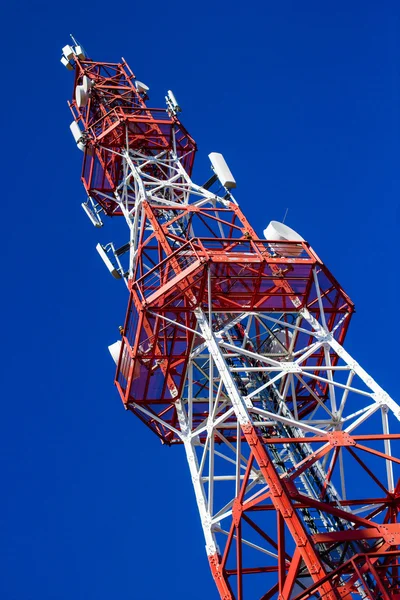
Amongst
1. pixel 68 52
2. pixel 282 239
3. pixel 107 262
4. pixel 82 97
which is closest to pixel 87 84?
pixel 82 97

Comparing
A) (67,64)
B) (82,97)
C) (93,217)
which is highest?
(67,64)

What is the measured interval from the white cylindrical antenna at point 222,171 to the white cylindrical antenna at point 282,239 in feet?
18.1

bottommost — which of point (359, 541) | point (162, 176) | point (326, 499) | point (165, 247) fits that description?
point (359, 541)

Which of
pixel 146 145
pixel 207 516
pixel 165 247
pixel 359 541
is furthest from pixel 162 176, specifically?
pixel 359 541

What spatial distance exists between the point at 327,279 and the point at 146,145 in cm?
1557

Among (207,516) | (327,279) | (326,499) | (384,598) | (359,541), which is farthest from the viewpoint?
(327,279)

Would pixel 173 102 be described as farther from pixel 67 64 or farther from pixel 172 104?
pixel 67 64

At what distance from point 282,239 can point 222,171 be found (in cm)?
711

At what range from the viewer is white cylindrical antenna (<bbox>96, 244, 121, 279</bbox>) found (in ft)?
124

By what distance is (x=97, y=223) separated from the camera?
42.4m

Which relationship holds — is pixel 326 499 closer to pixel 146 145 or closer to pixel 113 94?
pixel 146 145

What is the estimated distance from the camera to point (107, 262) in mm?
38125

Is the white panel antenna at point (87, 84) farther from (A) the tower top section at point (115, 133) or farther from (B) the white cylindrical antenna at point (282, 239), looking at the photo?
(B) the white cylindrical antenna at point (282, 239)

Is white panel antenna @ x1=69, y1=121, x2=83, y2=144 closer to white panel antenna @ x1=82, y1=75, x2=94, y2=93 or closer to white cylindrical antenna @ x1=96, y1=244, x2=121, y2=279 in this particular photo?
white panel antenna @ x1=82, y1=75, x2=94, y2=93
